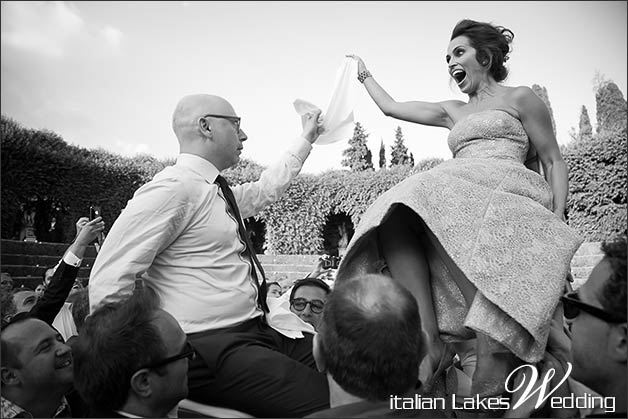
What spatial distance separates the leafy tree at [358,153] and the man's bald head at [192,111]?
4539cm

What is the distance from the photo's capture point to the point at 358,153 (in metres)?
49.8

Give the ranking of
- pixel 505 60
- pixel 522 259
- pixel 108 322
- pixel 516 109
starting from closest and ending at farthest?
pixel 108 322
pixel 522 259
pixel 516 109
pixel 505 60

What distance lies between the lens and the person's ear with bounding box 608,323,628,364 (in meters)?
1.83

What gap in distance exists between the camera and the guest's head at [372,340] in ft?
5.85

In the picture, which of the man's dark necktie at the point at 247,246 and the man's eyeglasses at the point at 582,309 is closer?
the man's eyeglasses at the point at 582,309

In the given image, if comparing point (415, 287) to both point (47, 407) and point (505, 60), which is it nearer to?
point (505, 60)

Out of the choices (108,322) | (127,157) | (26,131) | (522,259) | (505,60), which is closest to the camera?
(108,322)

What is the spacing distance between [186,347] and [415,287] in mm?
1131

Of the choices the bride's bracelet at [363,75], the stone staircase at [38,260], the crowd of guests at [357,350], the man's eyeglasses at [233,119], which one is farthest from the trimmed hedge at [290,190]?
the crowd of guests at [357,350]

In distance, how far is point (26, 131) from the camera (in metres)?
17.1

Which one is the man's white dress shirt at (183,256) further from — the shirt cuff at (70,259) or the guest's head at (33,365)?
the shirt cuff at (70,259)

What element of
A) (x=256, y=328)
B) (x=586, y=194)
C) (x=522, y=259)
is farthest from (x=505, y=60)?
(x=586, y=194)

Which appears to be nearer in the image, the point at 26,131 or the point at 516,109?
the point at 516,109

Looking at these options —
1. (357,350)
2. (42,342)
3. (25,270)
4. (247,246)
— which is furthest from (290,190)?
(357,350)
